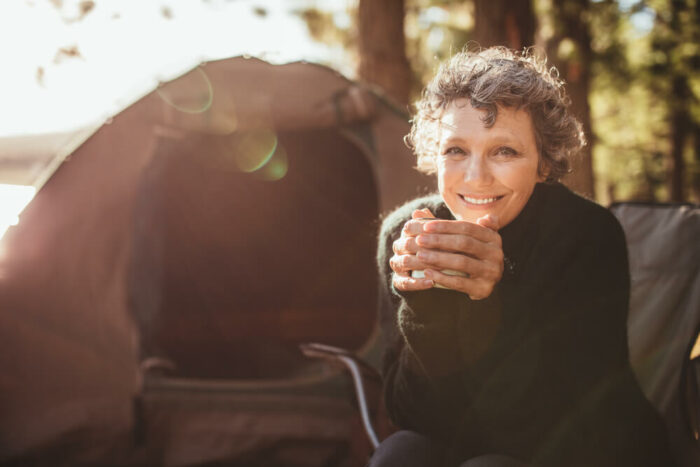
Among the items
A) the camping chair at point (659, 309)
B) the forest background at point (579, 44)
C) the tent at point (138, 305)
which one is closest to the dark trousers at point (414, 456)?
the camping chair at point (659, 309)

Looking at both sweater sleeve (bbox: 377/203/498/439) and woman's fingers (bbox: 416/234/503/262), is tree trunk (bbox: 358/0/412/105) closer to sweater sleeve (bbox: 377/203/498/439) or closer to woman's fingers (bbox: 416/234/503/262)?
sweater sleeve (bbox: 377/203/498/439)

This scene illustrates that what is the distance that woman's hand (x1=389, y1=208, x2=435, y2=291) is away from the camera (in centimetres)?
121

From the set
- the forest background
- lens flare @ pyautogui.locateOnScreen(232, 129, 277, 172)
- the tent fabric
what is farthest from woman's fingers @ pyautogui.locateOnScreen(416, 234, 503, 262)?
lens flare @ pyautogui.locateOnScreen(232, 129, 277, 172)

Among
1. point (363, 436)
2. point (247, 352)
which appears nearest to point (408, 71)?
point (247, 352)

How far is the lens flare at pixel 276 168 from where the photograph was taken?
13.7 ft

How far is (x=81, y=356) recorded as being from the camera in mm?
2834

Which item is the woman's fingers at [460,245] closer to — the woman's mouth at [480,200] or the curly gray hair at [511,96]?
the woman's mouth at [480,200]

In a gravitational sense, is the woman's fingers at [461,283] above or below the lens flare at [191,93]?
below

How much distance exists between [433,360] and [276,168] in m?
3.18

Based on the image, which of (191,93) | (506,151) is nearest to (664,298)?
(506,151)

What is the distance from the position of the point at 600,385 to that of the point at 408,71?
3.44m

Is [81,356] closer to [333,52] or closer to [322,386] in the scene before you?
[322,386]

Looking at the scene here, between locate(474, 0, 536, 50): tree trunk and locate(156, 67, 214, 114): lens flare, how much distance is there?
7.08ft

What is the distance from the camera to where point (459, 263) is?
45.8 inches
